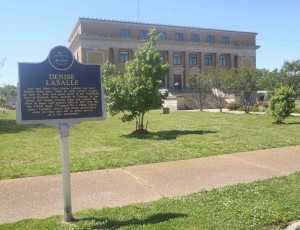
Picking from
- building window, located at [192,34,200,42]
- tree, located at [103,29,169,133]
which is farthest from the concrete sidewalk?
building window, located at [192,34,200,42]

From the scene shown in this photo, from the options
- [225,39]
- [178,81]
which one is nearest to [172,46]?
[178,81]

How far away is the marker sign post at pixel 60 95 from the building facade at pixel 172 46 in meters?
58.6

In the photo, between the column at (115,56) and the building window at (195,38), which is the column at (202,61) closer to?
the building window at (195,38)

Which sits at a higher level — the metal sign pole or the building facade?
the building facade

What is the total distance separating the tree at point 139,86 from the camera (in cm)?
1549

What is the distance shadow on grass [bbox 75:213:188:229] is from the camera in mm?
5035

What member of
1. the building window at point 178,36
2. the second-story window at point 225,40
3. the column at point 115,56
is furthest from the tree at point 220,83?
the second-story window at point 225,40

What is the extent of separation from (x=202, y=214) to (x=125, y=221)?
3.88 ft

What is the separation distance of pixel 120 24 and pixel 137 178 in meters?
62.0

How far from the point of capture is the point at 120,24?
219 ft

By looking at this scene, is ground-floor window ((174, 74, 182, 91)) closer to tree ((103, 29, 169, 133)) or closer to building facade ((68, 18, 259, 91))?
building facade ((68, 18, 259, 91))

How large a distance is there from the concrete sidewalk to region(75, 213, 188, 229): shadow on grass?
708 millimetres

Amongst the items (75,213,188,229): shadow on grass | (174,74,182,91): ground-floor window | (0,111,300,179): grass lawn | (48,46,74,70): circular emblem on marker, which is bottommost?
(75,213,188,229): shadow on grass

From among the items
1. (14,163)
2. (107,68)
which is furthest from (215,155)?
(107,68)
